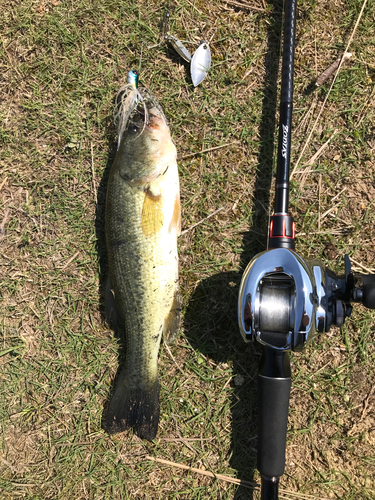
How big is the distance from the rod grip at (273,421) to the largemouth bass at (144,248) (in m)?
0.80

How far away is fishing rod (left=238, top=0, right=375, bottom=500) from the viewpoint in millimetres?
1927

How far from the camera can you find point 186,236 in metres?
2.86

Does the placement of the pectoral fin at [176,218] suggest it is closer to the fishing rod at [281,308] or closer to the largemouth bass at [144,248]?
the largemouth bass at [144,248]

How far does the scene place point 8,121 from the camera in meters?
2.97

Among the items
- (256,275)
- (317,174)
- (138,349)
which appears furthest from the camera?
(317,174)

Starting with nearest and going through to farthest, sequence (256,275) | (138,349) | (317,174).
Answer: (256,275) → (138,349) → (317,174)

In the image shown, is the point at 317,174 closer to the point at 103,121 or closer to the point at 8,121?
the point at 103,121

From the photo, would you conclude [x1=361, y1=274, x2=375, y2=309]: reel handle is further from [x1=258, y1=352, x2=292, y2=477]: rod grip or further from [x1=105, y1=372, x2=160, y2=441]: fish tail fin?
[x1=105, y1=372, x2=160, y2=441]: fish tail fin

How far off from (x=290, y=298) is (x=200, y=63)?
1962 millimetres

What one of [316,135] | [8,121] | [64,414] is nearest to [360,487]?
[64,414]

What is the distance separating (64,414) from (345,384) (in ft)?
7.11

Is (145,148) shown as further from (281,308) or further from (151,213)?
(281,308)

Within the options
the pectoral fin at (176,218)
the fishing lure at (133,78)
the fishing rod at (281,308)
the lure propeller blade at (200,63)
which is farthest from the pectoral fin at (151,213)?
the lure propeller blade at (200,63)

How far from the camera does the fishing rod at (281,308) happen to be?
193 centimetres
